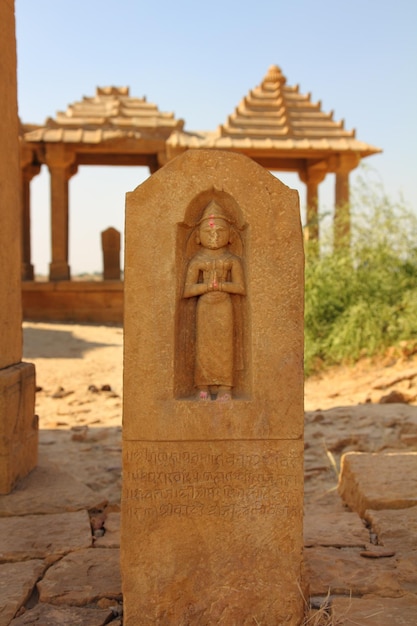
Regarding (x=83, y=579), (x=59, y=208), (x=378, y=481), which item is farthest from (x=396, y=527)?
(x=59, y=208)

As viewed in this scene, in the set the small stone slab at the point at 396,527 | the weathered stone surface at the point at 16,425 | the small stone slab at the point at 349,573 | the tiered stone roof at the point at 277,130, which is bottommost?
the small stone slab at the point at 349,573

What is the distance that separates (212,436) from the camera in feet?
8.38

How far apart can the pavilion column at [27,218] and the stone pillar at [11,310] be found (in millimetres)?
10905

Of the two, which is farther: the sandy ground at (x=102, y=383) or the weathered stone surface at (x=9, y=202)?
the sandy ground at (x=102, y=383)

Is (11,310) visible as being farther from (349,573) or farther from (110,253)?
(110,253)

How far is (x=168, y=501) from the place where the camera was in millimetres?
2551

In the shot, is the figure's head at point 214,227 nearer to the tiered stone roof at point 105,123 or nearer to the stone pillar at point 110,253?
the tiered stone roof at point 105,123

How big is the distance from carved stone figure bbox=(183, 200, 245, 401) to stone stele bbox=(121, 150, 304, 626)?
0.06m

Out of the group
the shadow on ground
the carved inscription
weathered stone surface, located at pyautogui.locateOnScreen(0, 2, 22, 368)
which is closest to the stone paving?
the carved inscription

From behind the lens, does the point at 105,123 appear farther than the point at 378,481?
Yes

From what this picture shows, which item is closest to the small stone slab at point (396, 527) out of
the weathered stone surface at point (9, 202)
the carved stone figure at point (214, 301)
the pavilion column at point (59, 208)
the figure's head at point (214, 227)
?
the carved stone figure at point (214, 301)

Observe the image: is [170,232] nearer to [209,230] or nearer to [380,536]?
[209,230]

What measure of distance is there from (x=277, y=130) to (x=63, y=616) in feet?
40.9

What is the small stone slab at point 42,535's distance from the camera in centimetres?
323
